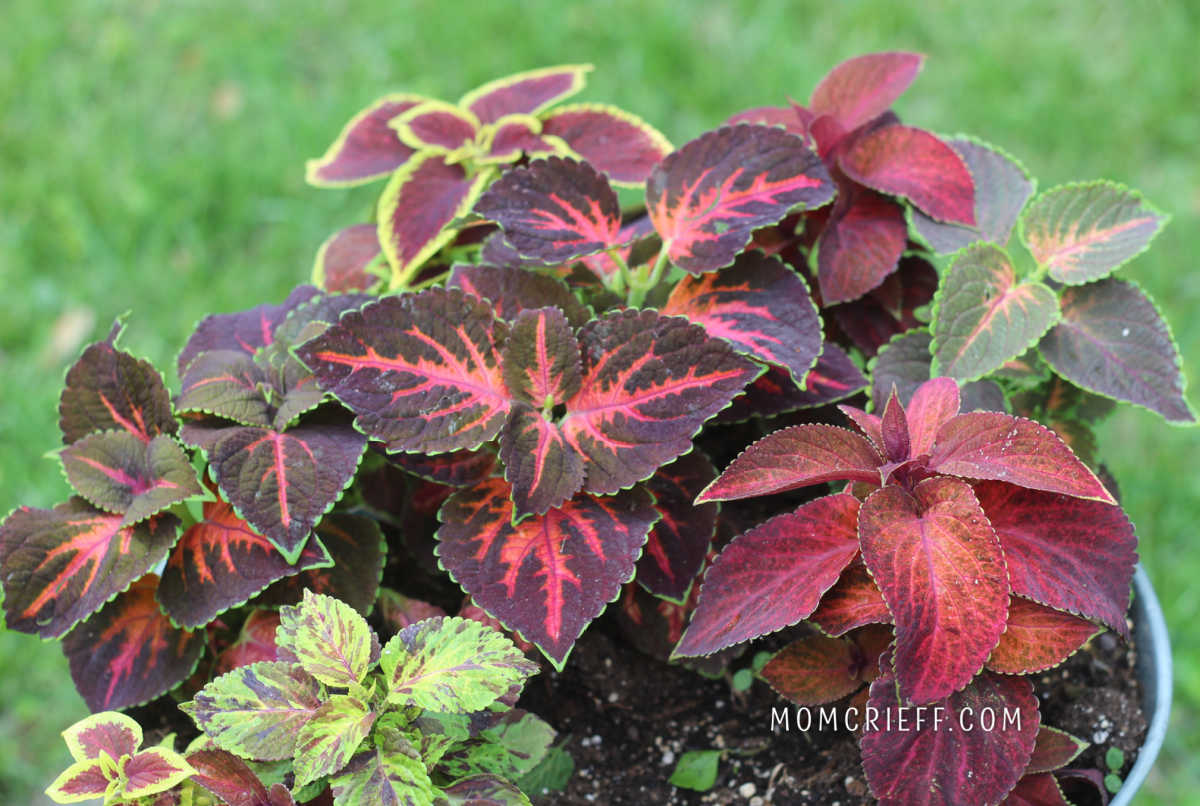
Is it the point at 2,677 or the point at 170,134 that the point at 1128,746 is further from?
the point at 170,134

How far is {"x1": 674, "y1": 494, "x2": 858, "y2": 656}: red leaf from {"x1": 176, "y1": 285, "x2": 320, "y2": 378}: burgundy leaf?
19.2 inches

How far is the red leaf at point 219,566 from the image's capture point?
0.98 meters

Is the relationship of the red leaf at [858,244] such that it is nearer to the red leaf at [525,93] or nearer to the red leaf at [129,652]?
the red leaf at [525,93]

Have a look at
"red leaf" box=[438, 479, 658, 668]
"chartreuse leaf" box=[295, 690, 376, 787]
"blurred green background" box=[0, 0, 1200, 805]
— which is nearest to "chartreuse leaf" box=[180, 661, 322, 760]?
"chartreuse leaf" box=[295, 690, 376, 787]

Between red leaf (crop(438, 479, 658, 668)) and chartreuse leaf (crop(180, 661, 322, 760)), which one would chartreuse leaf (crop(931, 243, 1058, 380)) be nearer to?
red leaf (crop(438, 479, 658, 668))

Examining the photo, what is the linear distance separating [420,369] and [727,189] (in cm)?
33

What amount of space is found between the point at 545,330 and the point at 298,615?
30 cm

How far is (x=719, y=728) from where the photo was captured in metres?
1.18

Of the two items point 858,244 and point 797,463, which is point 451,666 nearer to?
point 797,463

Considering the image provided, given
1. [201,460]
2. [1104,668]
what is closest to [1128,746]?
[1104,668]

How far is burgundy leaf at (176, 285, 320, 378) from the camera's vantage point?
45.4 inches

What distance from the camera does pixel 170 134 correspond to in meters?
2.65

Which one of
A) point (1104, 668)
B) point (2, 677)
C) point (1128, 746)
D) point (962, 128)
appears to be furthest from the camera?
point (962, 128)

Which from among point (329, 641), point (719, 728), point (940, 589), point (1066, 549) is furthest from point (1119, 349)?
point (329, 641)
